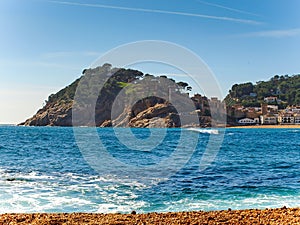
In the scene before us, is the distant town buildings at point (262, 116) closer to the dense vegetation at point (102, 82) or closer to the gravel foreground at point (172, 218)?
the dense vegetation at point (102, 82)

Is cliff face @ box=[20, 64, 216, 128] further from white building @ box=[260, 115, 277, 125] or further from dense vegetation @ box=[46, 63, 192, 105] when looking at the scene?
white building @ box=[260, 115, 277, 125]

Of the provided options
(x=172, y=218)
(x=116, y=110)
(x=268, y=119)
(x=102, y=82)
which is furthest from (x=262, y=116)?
(x=172, y=218)

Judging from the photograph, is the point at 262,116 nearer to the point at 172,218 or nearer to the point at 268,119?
the point at 268,119

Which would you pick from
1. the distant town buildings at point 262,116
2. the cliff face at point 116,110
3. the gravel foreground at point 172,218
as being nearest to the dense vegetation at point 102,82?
the cliff face at point 116,110

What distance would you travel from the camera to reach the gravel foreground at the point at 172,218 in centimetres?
769

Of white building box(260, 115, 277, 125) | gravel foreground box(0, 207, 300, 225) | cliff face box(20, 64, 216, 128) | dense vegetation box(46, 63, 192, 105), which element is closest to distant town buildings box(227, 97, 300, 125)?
white building box(260, 115, 277, 125)

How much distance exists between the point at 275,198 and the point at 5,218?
8.53m

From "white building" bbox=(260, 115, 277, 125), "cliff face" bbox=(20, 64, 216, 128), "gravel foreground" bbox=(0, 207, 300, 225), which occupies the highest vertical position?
"cliff face" bbox=(20, 64, 216, 128)

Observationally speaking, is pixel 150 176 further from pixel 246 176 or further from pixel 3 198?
pixel 3 198

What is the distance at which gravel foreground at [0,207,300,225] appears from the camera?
25.2 feet

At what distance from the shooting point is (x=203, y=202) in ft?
39.7

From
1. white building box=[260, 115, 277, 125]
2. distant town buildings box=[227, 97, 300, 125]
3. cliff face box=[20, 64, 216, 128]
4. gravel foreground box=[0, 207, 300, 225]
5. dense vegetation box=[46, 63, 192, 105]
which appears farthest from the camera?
white building box=[260, 115, 277, 125]

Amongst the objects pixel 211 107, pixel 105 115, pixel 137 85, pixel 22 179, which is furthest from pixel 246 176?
pixel 105 115

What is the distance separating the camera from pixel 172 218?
26.4ft
